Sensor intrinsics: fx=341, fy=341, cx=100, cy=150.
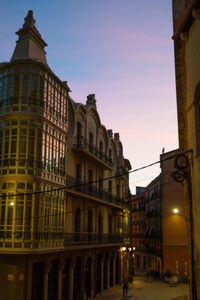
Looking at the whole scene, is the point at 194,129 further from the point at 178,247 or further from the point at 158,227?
the point at 158,227

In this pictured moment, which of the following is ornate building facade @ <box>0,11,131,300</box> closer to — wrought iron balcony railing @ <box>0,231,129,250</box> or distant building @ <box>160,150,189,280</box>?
wrought iron balcony railing @ <box>0,231,129,250</box>

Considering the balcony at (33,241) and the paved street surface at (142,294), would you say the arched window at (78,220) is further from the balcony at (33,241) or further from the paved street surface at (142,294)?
the paved street surface at (142,294)

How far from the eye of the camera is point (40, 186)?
61.5ft

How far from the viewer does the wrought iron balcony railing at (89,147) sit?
25.9 meters

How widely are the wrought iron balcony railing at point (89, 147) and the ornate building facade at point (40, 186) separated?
0.50 ft

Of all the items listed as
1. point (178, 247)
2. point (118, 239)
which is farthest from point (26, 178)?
point (178, 247)

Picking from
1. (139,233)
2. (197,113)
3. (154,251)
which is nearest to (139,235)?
(139,233)

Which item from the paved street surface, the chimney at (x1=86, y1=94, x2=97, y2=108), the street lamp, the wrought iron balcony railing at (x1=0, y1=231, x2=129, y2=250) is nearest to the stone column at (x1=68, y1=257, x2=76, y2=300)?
the wrought iron balcony railing at (x1=0, y1=231, x2=129, y2=250)

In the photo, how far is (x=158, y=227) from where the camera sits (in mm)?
46344

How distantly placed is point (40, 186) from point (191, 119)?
10.6 metres

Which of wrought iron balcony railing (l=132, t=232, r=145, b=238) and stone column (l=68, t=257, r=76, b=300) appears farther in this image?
wrought iron balcony railing (l=132, t=232, r=145, b=238)

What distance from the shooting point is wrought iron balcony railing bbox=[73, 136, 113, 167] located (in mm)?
25869

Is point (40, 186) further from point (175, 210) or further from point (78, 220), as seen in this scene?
point (175, 210)

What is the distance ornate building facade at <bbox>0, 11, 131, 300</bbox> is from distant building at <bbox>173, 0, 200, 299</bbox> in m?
5.21
